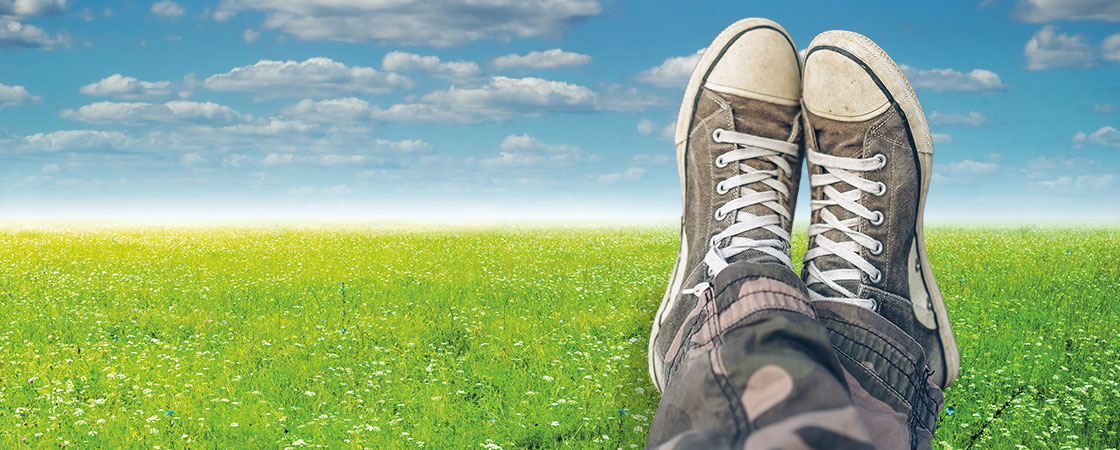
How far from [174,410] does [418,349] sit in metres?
1.64

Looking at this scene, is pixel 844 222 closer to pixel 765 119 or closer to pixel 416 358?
pixel 765 119

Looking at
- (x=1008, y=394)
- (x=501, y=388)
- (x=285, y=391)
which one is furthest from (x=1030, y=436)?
(x=285, y=391)

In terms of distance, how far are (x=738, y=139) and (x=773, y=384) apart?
2.80m

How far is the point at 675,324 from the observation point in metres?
3.79

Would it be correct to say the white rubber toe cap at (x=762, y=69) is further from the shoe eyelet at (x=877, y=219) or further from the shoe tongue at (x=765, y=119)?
the shoe eyelet at (x=877, y=219)

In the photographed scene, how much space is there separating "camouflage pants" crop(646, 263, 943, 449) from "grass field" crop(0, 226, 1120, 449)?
4.08ft

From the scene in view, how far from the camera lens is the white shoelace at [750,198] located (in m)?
4.00

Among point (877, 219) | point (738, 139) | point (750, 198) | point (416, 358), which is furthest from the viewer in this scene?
point (416, 358)

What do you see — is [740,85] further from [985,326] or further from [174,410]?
[174,410]

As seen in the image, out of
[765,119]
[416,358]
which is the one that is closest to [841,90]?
[765,119]

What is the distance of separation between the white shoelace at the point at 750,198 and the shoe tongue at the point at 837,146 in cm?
19

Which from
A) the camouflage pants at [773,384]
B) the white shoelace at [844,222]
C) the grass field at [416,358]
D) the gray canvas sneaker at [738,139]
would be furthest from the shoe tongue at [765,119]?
the camouflage pants at [773,384]

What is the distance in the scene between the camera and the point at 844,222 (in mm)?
4176

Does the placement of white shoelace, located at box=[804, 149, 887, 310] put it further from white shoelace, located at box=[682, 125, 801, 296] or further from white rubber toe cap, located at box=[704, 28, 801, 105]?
white rubber toe cap, located at box=[704, 28, 801, 105]
